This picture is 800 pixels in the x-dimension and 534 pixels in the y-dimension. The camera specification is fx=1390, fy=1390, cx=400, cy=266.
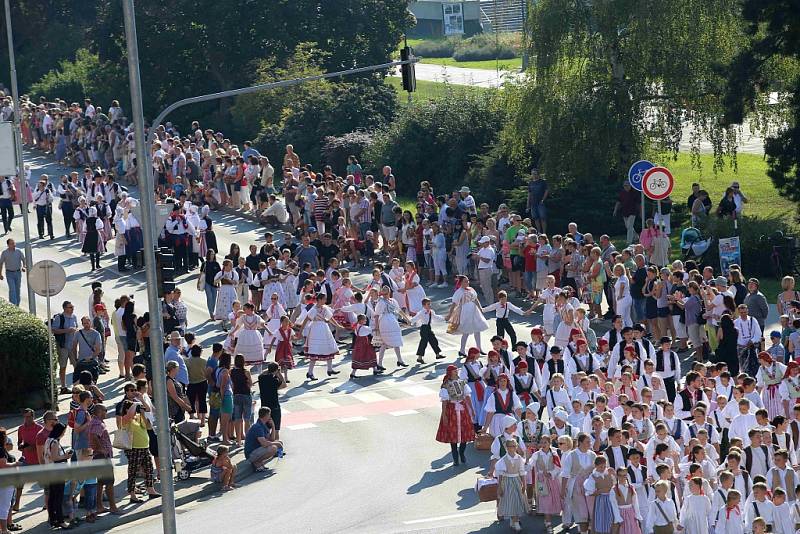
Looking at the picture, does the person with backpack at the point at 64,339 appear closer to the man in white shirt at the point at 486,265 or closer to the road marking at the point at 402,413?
the road marking at the point at 402,413

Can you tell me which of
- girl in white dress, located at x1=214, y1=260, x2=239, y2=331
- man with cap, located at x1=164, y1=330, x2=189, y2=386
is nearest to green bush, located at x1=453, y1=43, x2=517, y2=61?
girl in white dress, located at x1=214, y1=260, x2=239, y2=331

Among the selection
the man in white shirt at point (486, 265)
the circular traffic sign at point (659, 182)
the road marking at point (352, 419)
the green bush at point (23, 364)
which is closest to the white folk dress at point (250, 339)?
the road marking at point (352, 419)

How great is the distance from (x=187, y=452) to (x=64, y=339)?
242 inches

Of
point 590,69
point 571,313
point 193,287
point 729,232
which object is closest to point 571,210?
point 590,69

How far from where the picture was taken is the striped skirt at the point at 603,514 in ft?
56.5

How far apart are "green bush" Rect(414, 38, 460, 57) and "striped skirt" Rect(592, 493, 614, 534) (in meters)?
79.3

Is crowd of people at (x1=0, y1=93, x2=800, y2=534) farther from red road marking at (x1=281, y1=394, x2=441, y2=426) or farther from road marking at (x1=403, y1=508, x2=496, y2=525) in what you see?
red road marking at (x1=281, y1=394, x2=441, y2=426)

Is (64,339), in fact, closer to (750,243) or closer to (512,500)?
(512,500)

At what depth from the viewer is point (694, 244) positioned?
30.6 m

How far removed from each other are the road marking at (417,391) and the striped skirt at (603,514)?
7.84 meters

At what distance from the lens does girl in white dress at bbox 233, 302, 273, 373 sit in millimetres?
25297

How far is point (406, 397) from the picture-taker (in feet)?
81.4

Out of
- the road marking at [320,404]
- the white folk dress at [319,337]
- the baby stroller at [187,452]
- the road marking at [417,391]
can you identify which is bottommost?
→ the road marking at [320,404]

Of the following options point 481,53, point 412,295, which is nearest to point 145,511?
point 412,295
